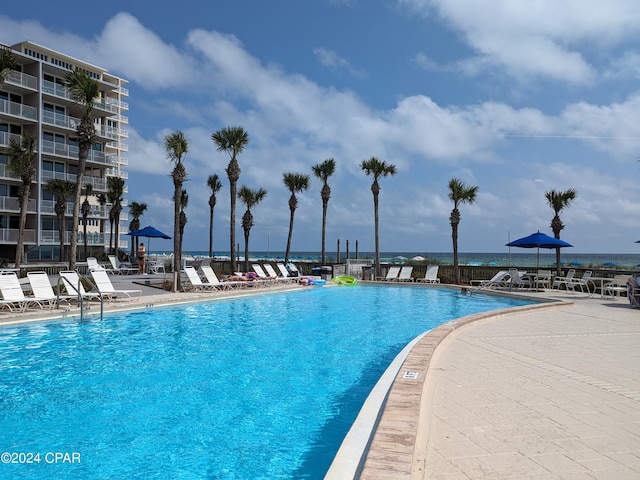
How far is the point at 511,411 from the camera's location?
406 cm

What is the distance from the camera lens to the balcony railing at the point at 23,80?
3135cm

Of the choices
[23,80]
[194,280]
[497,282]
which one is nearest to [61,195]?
[23,80]

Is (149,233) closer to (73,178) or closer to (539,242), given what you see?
(73,178)

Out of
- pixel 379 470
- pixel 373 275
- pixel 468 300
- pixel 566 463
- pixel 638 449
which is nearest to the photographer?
pixel 379 470

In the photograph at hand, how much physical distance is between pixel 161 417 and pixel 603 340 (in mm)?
6695

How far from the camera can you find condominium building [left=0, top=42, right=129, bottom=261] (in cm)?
3132

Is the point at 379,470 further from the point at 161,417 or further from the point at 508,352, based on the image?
the point at 508,352

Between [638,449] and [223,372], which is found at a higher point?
[638,449]

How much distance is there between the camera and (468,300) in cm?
1759

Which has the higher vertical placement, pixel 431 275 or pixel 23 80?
pixel 23 80

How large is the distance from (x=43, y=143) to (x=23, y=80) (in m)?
4.22

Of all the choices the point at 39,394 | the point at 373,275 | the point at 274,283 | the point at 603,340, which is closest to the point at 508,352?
the point at 603,340

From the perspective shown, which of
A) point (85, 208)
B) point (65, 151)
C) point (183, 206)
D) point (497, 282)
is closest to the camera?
point (497, 282)

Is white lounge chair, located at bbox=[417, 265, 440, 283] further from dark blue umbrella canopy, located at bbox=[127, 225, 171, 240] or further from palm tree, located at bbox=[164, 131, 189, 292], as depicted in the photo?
dark blue umbrella canopy, located at bbox=[127, 225, 171, 240]
